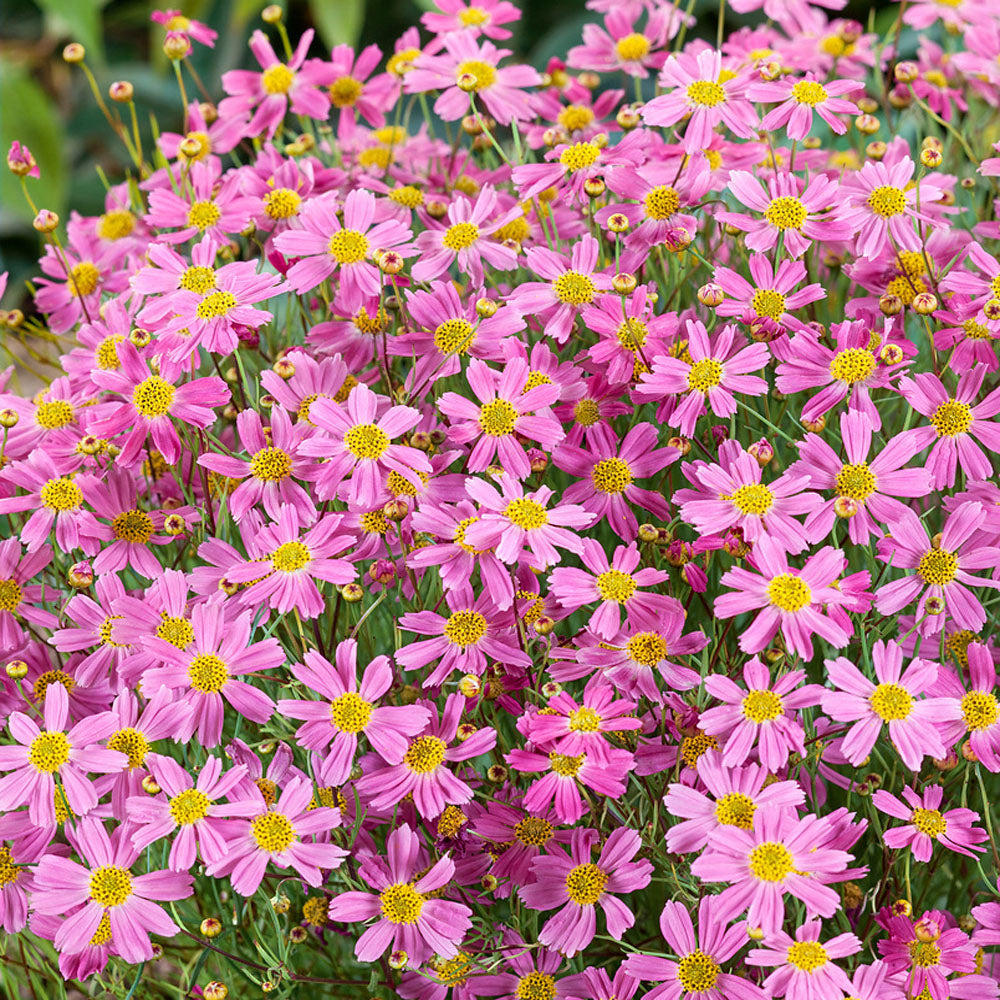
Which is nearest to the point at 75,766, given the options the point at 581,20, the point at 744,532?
the point at 744,532

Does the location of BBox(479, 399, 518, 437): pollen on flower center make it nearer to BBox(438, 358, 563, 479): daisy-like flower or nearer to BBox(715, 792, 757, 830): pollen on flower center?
BBox(438, 358, 563, 479): daisy-like flower

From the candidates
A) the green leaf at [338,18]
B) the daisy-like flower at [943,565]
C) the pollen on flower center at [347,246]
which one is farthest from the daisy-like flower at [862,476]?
the green leaf at [338,18]

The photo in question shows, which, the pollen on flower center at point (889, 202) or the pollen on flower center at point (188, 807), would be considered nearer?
the pollen on flower center at point (188, 807)

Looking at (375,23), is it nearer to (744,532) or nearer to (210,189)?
(210,189)

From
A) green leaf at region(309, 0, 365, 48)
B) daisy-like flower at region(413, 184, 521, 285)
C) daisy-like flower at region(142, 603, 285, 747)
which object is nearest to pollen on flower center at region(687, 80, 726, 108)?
daisy-like flower at region(413, 184, 521, 285)

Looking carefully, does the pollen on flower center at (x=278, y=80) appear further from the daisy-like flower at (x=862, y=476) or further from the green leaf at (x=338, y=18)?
the green leaf at (x=338, y=18)
